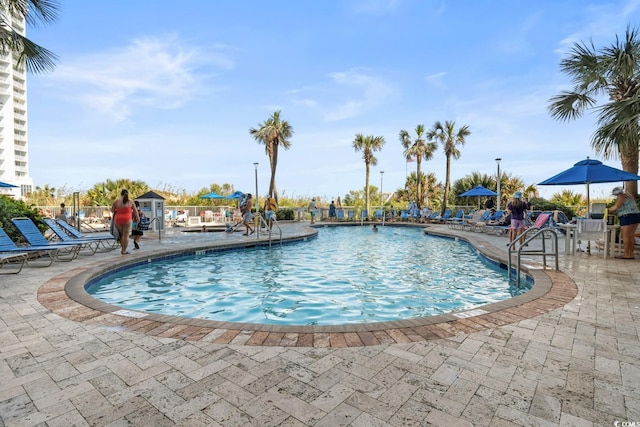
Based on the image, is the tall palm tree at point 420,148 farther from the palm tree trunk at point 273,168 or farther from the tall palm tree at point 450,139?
the palm tree trunk at point 273,168

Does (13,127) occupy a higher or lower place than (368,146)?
higher

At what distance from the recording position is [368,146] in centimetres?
2695

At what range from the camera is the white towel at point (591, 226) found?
7078 mm

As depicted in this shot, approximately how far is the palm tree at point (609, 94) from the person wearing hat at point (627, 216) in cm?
195

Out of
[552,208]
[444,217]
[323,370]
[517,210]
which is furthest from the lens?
[444,217]

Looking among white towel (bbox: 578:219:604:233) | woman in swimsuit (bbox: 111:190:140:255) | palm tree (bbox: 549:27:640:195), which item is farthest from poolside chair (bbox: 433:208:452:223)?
woman in swimsuit (bbox: 111:190:140:255)

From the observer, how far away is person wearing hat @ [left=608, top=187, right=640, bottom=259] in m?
6.52

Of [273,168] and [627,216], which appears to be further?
[273,168]

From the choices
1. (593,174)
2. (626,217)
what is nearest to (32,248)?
(626,217)

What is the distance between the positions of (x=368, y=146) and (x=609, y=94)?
17463mm

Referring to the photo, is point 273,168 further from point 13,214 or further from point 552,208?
point 13,214

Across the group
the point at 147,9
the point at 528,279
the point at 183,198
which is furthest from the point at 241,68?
the point at 528,279

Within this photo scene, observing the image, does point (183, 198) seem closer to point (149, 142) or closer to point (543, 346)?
point (149, 142)

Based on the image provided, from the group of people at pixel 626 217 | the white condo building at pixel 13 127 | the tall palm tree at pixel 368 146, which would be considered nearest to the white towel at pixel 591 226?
the group of people at pixel 626 217
